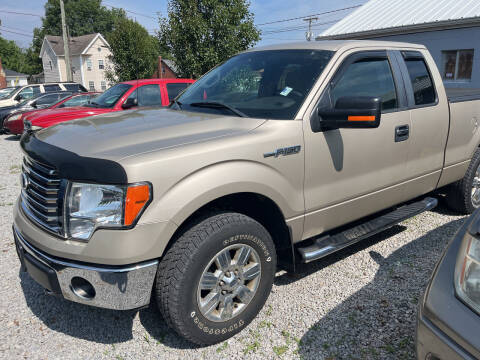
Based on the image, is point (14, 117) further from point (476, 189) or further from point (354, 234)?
point (476, 189)

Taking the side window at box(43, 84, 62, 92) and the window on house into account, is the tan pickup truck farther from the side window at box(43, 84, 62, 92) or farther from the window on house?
the side window at box(43, 84, 62, 92)

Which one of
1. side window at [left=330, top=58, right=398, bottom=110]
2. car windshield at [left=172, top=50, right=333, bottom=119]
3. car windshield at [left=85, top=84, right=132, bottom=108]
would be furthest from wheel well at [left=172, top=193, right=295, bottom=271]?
car windshield at [left=85, top=84, right=132, bottom=108]

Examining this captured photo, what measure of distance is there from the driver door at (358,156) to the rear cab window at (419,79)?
0.71 feet

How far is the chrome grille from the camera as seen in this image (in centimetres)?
233

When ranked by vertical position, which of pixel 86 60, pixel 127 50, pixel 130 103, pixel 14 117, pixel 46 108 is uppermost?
pixel 86 60

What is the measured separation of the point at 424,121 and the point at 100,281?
3135 mm

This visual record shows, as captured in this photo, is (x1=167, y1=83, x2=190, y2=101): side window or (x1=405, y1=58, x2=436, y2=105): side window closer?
(x1=405, y1=58, x2=436, y2=105): side window

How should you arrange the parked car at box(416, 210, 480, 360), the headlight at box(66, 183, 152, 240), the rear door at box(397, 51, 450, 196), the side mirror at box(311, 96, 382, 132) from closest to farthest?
the parked car at box(416, 210, 480, 360) < the headlight at box(66, 183, 152, 240) < the side mirror at box(311, 96, 382, 132) < the rear door at box(397, 51, 450, 196)

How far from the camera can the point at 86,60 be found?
171 feet

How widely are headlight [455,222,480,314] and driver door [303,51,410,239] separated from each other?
1258mm

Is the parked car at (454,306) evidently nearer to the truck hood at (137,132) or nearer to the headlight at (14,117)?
the truck hood at (137,132)

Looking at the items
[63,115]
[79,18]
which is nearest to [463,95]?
[63,115]

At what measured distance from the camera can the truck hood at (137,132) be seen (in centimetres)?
240

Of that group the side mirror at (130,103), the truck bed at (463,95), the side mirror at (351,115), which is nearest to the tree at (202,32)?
the side mirror at (130,103)
